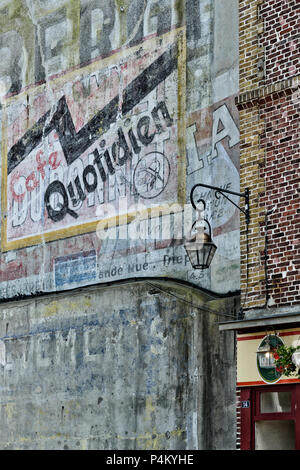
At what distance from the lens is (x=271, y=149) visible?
57.6 feet

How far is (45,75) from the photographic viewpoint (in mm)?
26578

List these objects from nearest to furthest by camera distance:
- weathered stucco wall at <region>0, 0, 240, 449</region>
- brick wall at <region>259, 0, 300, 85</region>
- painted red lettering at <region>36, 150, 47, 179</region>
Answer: brick wall at <region>259, 0, 300, 85</region> < weathered stucco wall at <region>0, 0, 240, 449</region> < painted red lettering at <region>36, 150, 47, 179</region>

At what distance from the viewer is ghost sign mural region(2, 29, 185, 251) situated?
75.9 feet

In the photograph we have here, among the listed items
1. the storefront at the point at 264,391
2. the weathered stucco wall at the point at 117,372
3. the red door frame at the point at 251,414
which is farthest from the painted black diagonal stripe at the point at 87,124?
the red door frame at the point at 251,414

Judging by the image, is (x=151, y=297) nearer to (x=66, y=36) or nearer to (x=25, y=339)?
(x=25, y=339)

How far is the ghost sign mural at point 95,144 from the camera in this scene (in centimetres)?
2314

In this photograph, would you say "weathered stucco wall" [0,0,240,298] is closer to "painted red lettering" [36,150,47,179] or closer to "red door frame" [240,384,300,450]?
"painted red lettering" [36,150,47,179]

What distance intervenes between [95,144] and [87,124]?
0.60m

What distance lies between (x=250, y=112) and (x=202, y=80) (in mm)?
4722

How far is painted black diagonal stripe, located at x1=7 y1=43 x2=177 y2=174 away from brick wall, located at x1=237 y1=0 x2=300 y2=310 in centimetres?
528

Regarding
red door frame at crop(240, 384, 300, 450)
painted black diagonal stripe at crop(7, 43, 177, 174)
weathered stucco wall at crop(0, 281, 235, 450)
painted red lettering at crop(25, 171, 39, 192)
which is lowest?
red door frame at crop(240, 384, 300, 450)

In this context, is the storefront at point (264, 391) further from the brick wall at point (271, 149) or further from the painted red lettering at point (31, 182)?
the painted red lettering at point (31, 182)

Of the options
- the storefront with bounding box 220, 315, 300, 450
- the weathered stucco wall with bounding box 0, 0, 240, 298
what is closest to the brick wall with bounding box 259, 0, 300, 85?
the weathered stucco wall with bounding box 0, 0, 240, 298

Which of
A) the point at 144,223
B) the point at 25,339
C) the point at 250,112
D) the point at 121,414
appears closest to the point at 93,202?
the point at 144,223
